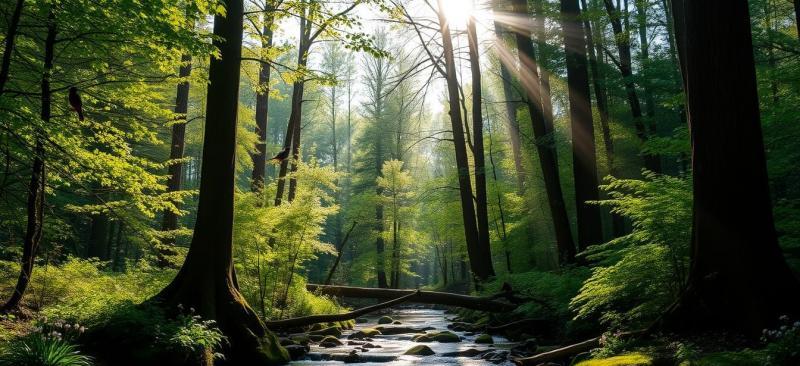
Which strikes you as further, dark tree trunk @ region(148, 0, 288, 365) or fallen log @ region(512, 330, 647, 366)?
dark tree trunk @ region(148, 0, 288, 365)

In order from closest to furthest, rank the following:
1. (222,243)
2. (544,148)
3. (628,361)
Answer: (628,361) < (222,243) < (544,148)

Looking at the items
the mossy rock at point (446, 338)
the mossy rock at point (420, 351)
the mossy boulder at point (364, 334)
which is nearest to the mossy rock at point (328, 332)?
the mossy boulder at point (364, 334)

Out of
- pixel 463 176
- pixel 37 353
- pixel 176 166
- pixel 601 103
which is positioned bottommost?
pixel 37 353

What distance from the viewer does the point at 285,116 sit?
4578cm

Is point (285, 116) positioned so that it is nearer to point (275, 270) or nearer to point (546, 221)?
point (546, 221)

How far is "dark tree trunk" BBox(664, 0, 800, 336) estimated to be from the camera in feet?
15.5

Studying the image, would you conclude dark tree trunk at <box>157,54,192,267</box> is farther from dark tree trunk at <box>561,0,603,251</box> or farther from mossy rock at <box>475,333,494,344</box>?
dark tree trunk at <box>561,0,603,251</box>

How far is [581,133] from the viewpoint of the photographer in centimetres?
1165

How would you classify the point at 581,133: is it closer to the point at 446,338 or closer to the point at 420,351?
the point at 446,338

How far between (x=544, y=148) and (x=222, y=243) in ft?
27.8

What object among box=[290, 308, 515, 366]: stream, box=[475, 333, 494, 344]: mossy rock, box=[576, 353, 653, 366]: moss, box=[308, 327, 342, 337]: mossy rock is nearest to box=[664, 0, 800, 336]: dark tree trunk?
box=[576, 353, 653, 366]: moss

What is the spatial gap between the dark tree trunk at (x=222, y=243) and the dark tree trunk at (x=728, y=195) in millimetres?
5426

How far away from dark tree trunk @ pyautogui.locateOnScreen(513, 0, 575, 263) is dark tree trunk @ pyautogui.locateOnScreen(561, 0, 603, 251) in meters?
0.51

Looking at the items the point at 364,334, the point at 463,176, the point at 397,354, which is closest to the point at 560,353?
the point at 397,354
